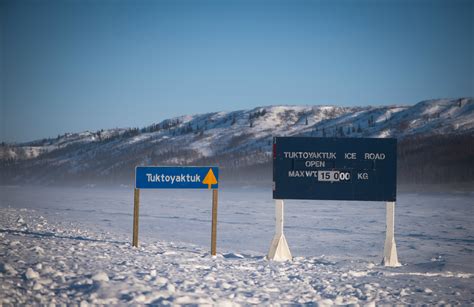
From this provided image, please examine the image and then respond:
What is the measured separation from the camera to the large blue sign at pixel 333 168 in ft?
27.3

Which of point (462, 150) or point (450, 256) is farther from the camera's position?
point (462, 150)

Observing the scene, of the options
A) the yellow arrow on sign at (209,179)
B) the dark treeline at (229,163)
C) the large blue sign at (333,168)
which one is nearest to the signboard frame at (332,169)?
the large blue sign at (333,168)

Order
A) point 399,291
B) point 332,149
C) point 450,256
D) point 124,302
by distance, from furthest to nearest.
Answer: point 450,256
point 332,149
point 399,291
point 124,302

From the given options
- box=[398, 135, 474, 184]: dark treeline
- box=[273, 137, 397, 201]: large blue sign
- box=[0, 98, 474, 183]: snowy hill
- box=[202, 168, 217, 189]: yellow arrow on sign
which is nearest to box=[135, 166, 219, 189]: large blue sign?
box=[202, 168, 217, 189]: yellow arrow on sign

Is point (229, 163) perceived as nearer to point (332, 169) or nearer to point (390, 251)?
point (332, 169)

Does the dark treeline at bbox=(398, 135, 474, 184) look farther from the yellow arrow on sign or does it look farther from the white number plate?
the yellow arrow on sign

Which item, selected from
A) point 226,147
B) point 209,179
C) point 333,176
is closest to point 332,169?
point 333,176

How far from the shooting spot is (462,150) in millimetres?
95812

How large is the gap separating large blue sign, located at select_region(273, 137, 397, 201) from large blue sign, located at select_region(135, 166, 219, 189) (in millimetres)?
1408

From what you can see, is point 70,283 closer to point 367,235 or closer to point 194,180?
point 194,180

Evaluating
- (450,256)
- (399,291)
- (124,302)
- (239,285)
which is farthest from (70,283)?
(450,256)

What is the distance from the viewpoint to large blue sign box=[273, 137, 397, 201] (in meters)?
8.34

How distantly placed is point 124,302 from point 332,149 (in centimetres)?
513

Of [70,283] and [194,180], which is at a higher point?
[194,180]
